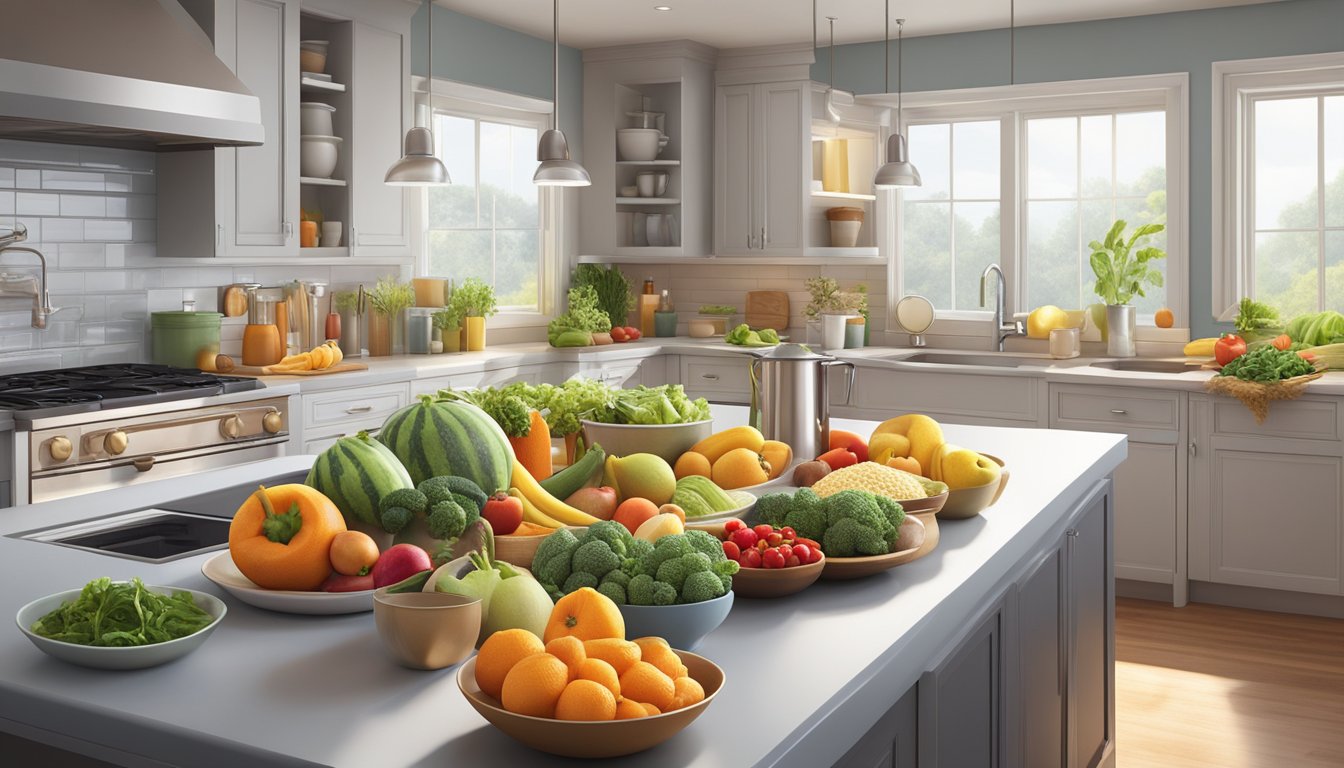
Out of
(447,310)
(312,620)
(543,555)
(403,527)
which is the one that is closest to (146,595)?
(312,620)

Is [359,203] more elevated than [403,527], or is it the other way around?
[359,203]

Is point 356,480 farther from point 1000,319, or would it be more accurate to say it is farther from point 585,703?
point 1000,319

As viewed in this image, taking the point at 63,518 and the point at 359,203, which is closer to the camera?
the point at 63,518

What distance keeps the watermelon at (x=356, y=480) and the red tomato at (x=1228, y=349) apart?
169 inches

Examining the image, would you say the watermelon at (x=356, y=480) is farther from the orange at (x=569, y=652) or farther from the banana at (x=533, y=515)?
the orange at (x=569, y=652)

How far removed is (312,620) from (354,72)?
3898 mm

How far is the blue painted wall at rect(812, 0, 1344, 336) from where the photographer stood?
5.39m

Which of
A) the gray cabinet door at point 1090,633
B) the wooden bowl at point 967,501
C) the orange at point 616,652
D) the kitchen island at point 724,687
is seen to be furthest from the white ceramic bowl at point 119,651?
the gray cabinet door at point 1090,633

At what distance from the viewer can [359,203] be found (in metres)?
5.09

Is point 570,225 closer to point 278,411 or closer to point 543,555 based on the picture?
point 278,411

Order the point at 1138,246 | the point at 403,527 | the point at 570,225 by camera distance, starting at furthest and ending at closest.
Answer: the point at 570,225, the point at 1138,246, the point at 403,527

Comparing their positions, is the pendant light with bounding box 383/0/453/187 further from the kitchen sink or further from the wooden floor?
the kitchen sink

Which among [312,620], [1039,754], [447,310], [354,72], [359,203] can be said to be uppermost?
[354,72]

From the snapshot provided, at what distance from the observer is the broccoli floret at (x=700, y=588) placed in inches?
55.9
